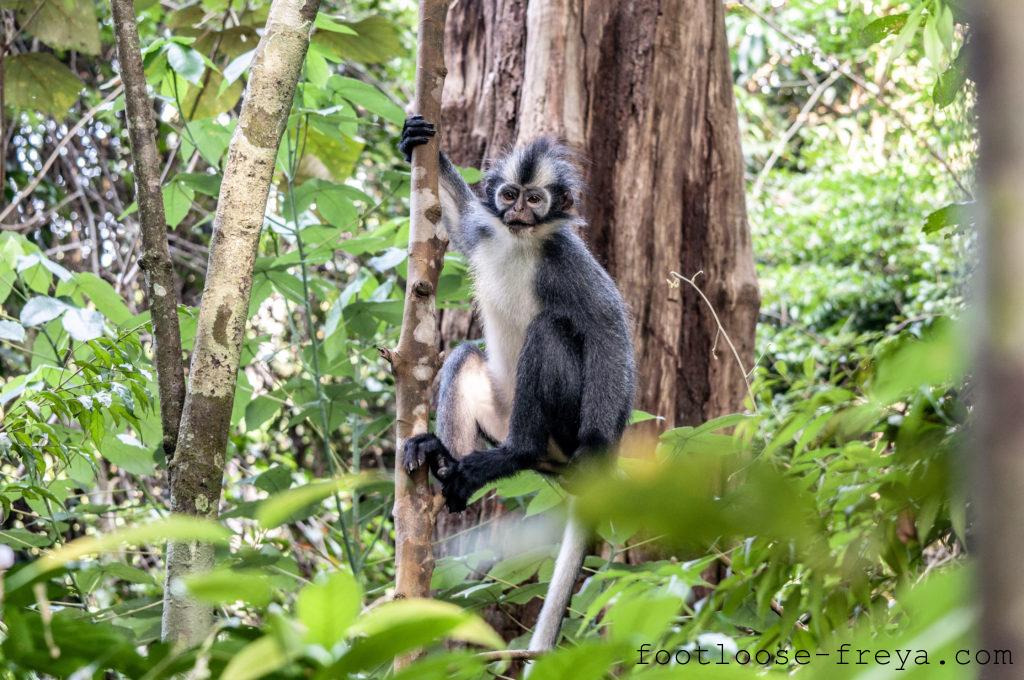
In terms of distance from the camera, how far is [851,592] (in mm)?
1396

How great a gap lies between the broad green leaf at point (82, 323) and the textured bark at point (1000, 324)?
3406 mm

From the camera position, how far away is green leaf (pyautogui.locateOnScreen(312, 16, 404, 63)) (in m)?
4.82

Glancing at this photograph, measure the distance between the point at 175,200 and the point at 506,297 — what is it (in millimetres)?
1551

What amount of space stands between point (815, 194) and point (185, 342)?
973 centimetres

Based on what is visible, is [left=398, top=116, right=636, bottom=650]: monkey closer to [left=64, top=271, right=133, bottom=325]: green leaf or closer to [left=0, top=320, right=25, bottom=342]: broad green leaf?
[left=64, top=271, right=133, bottom=325]: green leaf

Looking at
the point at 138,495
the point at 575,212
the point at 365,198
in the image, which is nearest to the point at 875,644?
the point at 365,198

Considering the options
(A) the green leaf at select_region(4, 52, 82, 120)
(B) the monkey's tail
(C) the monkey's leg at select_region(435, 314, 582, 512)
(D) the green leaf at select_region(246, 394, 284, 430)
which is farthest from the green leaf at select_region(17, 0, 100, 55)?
(B) the monkey's tail

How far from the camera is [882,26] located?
8.52ft

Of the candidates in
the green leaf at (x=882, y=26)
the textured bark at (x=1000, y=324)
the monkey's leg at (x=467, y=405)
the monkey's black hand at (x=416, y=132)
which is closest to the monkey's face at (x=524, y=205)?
the monkey's leg at (x=467, y=405)

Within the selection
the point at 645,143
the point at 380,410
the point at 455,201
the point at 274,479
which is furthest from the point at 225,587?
the point at 380,410

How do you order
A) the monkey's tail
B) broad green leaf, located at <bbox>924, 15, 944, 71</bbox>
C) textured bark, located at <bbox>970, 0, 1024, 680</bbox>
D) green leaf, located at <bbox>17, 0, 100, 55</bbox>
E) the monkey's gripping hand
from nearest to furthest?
textured bark, located at <bbox>970, 0, 1024, 680</bbox> < broad green leaf, located at <bbox>924, 15, 944, 71</bbox> < the monkey's tail < the monkey's gripping hand < green leaf, located at <bbox>17, 0, 100, 55</bbox>

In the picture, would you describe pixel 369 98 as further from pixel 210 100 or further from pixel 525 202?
pixel 210 100

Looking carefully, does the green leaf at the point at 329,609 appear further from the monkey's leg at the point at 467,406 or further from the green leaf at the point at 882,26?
the monkey's leg at the point at 467,406

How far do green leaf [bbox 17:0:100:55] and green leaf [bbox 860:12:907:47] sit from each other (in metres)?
3.78
